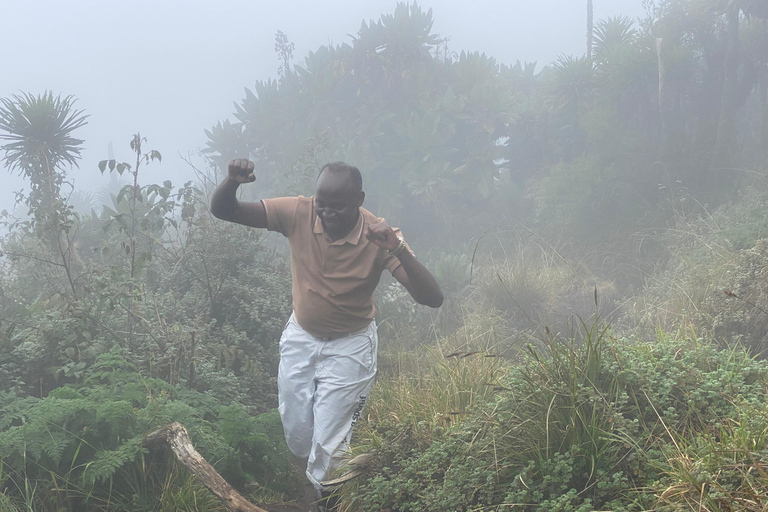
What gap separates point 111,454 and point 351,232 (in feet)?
6.06

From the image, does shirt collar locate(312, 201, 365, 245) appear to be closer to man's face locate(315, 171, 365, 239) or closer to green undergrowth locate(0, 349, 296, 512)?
man's face locate(315, 171, 365, 239)

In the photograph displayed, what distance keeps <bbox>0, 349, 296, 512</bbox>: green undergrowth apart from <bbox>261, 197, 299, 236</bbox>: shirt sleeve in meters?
1.25

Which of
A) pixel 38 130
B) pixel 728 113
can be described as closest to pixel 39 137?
pixel 38 130

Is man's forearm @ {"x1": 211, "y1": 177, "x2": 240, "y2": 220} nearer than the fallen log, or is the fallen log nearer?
the fallen log

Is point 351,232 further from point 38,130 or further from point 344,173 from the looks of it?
point 38,130

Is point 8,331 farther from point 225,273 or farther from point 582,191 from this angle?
point 582,191

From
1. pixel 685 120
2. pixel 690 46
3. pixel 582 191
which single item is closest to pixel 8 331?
pixel 582 191

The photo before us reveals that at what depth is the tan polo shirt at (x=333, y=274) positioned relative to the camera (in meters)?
4.16

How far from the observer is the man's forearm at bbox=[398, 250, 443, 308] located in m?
3.98

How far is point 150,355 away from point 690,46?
13.4 meters

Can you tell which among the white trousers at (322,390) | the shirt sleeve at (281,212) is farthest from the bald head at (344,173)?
the white trousers at (322,390)

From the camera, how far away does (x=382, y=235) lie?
3.79m

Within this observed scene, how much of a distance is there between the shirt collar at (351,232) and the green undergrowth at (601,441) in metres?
1.25

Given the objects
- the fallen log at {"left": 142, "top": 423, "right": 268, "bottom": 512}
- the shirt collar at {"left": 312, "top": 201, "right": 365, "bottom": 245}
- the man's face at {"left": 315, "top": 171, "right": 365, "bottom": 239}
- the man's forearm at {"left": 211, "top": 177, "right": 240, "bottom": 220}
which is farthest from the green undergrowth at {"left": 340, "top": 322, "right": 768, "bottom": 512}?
the man's forearm at {"left": 211, "top": 177, "right": 240, "bottom": 220}
